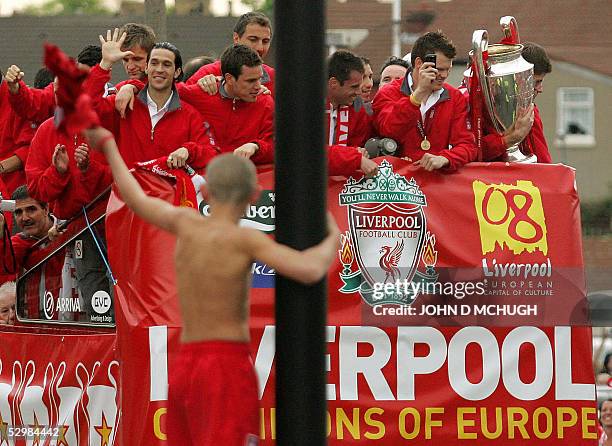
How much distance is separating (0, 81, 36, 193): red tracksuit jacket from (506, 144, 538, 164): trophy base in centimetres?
347

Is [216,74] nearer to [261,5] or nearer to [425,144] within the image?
[425,144]

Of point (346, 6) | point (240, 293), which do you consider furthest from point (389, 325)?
point (346, 6)

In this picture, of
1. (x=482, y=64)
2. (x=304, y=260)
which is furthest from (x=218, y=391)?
(x=482, y=64)

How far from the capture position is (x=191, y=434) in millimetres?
6395

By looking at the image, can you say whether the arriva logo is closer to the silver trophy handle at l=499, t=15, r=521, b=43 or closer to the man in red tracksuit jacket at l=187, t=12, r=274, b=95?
the silver trophy handle at l=499, t=15, r=521, b=43

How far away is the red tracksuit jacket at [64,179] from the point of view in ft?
29.2

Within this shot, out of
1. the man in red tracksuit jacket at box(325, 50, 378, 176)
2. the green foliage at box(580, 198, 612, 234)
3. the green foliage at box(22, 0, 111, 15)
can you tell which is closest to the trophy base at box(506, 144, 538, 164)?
the man in red tracksuit jacket at box(325, 50, 378, 176)

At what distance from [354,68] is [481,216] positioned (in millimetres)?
1249

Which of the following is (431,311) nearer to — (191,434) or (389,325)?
(389,325)

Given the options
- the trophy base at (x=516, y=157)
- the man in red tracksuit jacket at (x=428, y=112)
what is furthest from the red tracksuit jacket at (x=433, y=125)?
the trophy base at (x=516, y=157)

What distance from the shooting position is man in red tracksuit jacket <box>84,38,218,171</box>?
873 cm

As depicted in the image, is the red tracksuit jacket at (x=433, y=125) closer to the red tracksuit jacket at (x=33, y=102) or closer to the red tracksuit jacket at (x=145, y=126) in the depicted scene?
the red tracksuit jacket at (x=145, y=126)

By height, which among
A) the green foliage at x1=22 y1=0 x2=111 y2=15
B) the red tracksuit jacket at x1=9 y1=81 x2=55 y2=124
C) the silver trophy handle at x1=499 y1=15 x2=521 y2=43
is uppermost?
the green foliage at x1=22 y1=0 x2=111 y2=15

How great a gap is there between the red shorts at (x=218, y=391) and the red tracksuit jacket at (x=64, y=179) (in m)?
2.82
